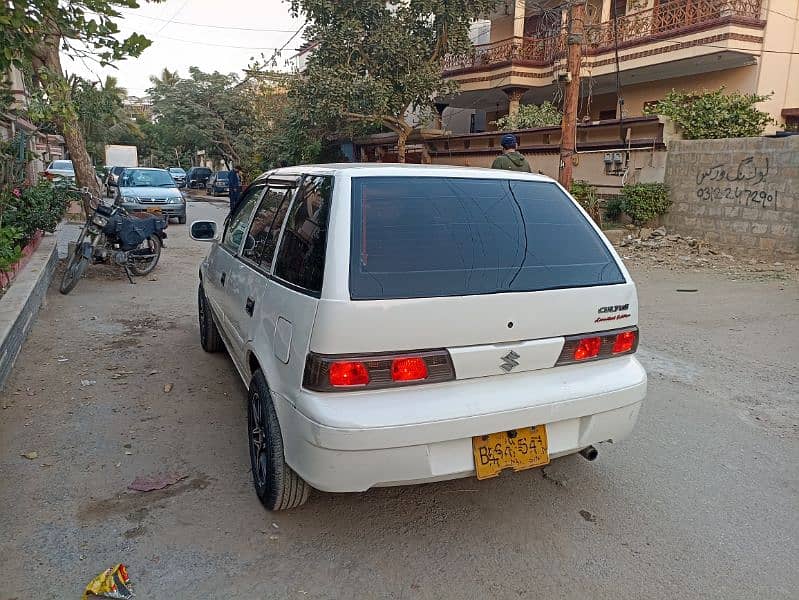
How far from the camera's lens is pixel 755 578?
2535mm

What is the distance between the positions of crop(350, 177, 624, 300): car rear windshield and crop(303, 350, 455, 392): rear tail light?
0.82 feet

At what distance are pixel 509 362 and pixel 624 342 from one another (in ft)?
2.34

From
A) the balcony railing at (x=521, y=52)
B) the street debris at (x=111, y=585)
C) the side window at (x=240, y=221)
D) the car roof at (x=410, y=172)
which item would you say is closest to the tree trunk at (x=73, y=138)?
the side window at (x=240, y=221)

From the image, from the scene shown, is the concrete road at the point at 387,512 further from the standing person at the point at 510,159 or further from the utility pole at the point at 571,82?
the utility pole at the point at 571,82

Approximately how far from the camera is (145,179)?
17.3 metres

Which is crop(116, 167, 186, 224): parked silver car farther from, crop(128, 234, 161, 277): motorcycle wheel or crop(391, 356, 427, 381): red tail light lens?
crop(391, 356, 427, 381): red tail light lens

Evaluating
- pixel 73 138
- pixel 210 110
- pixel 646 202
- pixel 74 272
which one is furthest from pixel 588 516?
pixel 210 110

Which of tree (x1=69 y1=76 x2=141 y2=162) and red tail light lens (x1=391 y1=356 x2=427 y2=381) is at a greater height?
tree (x1=69 y1=76 x2=141 y2=162)

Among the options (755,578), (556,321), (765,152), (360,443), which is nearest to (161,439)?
(360,443)

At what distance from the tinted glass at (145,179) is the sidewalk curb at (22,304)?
9.09 m

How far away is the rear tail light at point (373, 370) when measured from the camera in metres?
2.38

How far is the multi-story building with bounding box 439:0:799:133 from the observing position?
14.4m

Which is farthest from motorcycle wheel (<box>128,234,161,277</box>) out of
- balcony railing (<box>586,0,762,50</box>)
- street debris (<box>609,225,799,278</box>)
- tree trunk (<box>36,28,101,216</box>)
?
balcony railing (<box>586,0,762,50</box>)

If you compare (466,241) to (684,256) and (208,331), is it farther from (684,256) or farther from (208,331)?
(684,256)
